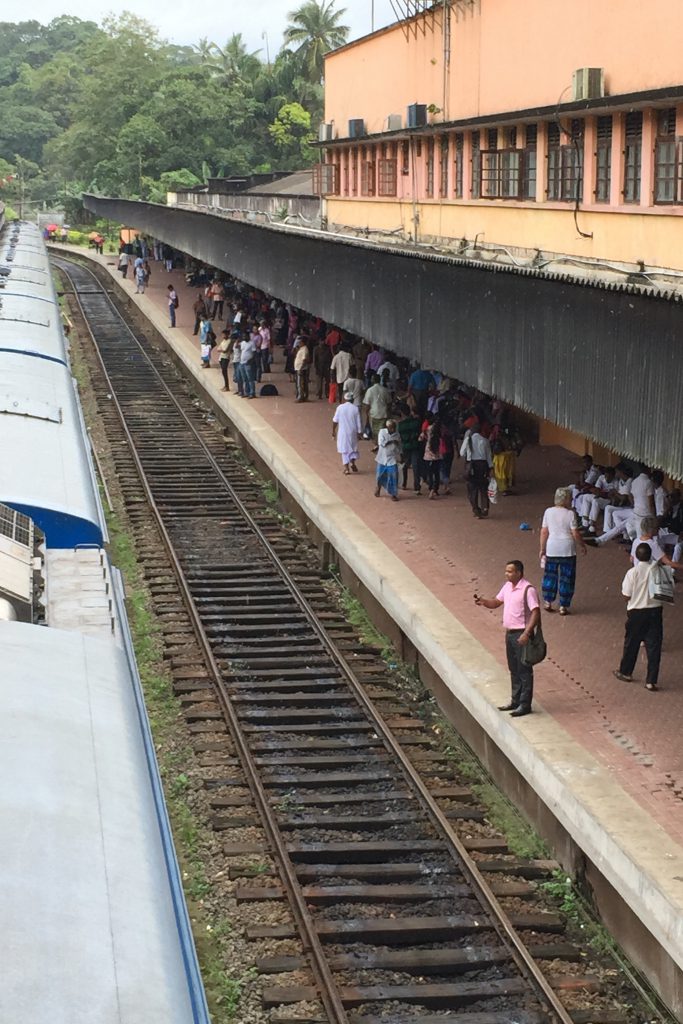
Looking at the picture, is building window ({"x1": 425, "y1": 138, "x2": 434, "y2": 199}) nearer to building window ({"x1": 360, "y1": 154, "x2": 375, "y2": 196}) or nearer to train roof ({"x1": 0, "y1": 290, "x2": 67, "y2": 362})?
building window ({"x1": 360, "y1": 154, "x2": 375, "y2": 196})

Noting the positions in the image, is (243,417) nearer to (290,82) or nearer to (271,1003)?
(271,1003)

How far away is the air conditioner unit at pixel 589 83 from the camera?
19875 millimetres

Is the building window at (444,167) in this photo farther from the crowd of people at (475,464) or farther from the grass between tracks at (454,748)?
the grass between tracks at (454,748)

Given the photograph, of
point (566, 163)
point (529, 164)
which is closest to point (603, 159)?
point (566, 163)

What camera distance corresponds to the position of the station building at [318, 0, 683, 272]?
60.9ft

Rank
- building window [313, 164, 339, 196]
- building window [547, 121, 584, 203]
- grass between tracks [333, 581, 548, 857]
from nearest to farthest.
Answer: grass between tracks [333, 581, 548, 857] → building window [547, 121, 584, 203] → building window [313, 164, 339, 196]

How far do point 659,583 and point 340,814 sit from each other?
289cm

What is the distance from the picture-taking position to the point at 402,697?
12703 millimetres

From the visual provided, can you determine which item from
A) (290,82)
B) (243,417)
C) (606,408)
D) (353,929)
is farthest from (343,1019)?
(290,82)

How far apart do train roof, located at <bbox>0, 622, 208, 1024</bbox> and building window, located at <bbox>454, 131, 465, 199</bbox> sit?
2237cm

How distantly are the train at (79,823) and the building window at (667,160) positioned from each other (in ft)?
36.9

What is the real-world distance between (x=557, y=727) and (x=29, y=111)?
13125 centimetres

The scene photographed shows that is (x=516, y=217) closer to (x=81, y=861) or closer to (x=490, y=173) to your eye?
(x=490, y=173)

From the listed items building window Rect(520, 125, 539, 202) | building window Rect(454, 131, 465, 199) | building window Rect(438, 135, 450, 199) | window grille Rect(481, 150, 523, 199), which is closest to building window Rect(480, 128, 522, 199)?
window grille Rect(481, 150, 523, 199)
